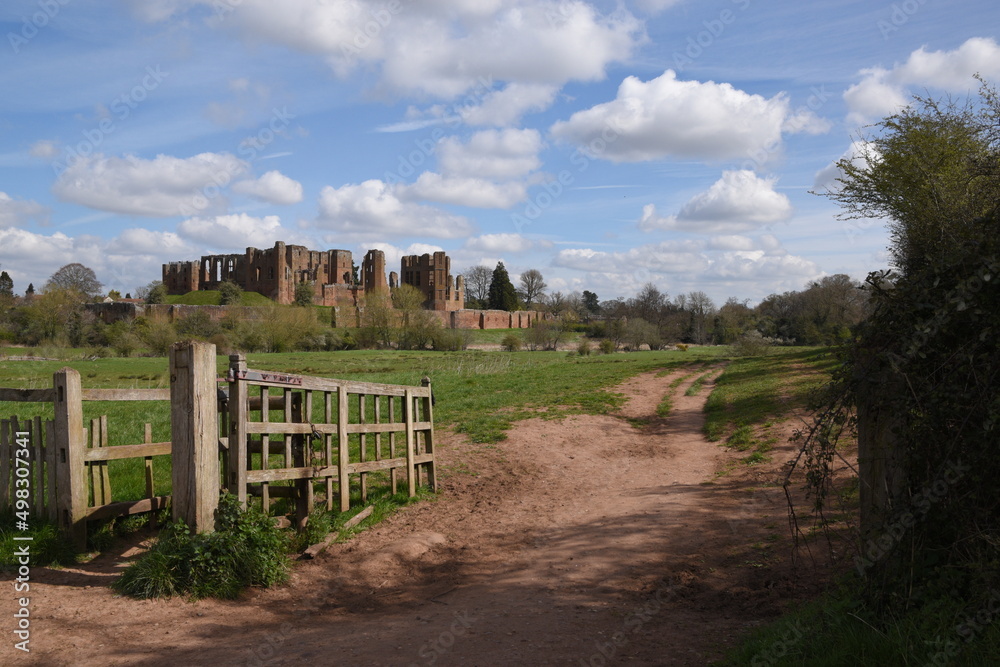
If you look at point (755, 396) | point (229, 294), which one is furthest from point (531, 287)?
point (755, 396)

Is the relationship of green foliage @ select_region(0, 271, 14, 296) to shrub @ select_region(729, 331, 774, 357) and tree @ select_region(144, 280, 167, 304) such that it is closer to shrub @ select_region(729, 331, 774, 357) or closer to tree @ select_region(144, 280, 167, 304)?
tree @ select_region(144, 280, 167, 304)

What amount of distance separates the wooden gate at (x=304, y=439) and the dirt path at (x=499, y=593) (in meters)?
0.79

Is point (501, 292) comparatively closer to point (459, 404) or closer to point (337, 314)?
point (337, 314)

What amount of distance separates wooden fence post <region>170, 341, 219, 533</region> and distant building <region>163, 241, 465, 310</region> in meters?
107

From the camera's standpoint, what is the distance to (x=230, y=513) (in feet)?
23.9

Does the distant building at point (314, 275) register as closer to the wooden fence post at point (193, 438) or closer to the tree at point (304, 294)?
the tree at point (304, 294)

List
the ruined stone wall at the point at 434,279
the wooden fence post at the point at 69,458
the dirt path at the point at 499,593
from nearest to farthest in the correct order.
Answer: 1. the dirt path at the point at 499,593
2. the wooden fence post at the point at 69,458
3. the ruined stone wall at the point at 434,279

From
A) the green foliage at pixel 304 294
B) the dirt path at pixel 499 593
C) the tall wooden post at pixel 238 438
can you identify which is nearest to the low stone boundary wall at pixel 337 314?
the green foliage at pixel 304 294

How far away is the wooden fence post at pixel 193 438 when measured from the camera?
7.07 meters

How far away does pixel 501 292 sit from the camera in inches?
5172

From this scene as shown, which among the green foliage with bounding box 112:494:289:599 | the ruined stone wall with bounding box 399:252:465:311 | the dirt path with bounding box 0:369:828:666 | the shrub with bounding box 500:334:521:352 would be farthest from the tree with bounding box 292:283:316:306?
the green foliage with bounding box 112:494:289:599

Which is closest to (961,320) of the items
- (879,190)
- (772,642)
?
(772,642)

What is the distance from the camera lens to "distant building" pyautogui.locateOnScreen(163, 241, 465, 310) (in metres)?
114

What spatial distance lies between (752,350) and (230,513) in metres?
47.6
